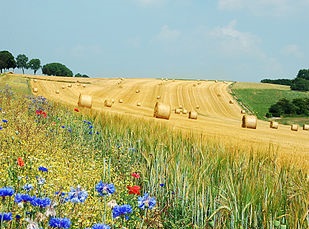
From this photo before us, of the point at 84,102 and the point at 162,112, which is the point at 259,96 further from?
the point at 84,102

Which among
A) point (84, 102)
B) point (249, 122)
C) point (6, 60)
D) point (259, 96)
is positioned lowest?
point (249, 122)

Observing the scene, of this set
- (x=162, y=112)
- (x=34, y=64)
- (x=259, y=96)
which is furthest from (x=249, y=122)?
(x=34, y=64)

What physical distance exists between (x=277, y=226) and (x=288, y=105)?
5102 centimetres

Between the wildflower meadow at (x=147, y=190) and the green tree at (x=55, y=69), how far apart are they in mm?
98066

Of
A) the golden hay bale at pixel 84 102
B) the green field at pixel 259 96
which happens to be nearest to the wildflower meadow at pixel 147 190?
the golden hay bale at pixel 84 102

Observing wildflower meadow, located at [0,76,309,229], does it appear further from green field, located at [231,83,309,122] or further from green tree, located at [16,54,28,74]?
green tree, located at [16,54,28,74]

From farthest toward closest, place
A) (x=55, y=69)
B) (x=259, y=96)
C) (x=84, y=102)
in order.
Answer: (x=55, y=69)
(x=259, y=96)
(x=84, y=102)

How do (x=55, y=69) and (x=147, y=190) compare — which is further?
(x=55, y=69)

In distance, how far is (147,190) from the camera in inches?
187

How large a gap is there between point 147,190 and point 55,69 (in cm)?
10094

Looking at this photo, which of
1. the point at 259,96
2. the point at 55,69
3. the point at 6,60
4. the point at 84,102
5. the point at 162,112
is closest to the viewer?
the point at 162,112

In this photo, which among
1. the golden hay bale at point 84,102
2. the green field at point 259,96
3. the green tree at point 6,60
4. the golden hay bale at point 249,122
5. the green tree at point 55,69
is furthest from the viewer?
the green tree at point 55,69

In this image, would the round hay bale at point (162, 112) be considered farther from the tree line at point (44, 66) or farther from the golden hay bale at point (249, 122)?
the tree line at point (44, 66)

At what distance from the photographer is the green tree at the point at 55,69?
101969 mm
